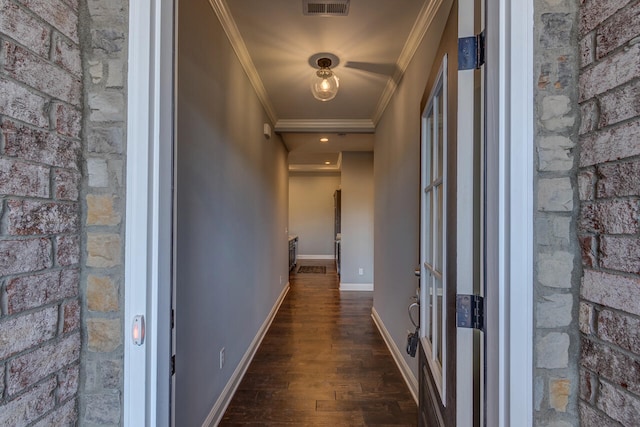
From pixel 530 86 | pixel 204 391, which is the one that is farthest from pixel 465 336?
pixel 204 391

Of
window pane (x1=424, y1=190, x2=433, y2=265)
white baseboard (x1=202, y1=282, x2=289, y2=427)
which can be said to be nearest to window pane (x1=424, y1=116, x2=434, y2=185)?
window pane (x1=424, y1=190, x2=433, y2=265)

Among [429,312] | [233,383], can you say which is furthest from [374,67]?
[233,383]

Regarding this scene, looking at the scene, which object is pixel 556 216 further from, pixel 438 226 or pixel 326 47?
pixel 326 47

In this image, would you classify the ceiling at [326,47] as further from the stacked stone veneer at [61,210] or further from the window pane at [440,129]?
the stacked stone veneer at [61,210]

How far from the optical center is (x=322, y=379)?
8.20 feet

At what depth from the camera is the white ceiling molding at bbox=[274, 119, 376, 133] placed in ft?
13.5

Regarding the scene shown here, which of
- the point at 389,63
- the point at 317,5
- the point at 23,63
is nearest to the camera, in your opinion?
the point at 23,63

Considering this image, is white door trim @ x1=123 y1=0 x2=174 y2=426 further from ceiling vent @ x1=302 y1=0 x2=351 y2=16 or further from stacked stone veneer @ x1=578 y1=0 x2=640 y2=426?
ceiling vent @ x1=302 y1=0 x2=351 y2=16

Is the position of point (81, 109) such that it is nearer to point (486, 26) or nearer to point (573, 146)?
point (486, 26)

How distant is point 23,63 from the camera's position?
67 centimetres

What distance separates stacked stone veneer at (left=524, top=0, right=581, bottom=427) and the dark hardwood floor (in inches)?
61.0

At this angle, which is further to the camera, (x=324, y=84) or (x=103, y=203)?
(x=324, y=84)

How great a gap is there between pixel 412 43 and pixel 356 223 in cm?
354

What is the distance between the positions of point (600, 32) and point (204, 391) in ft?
7.26
